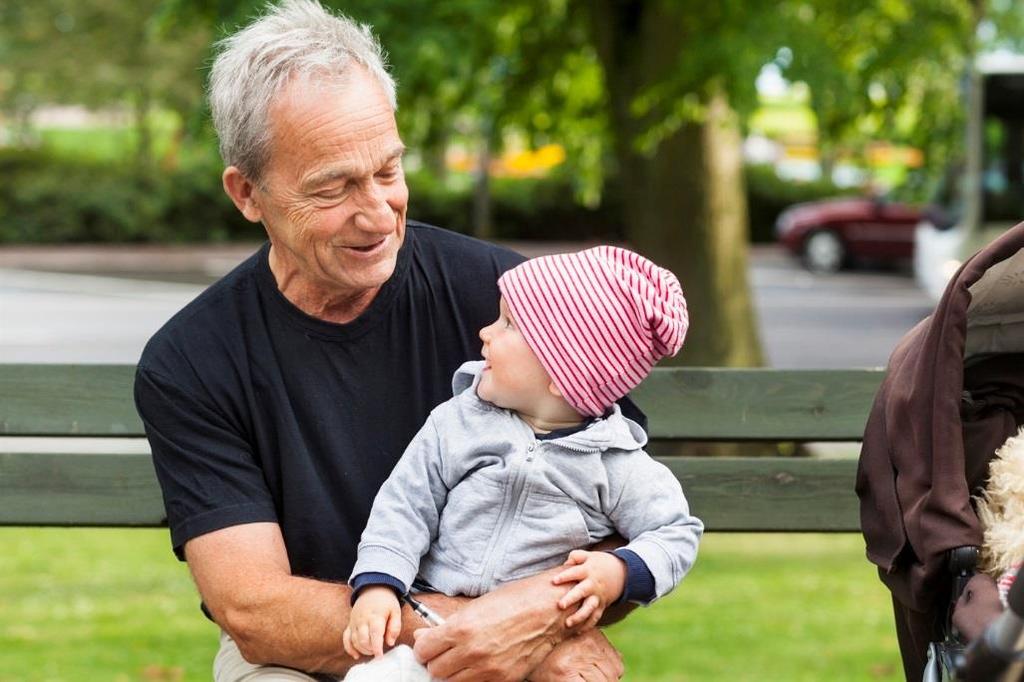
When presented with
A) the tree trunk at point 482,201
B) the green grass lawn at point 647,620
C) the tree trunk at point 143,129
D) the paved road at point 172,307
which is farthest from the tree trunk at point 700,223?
the tree trunk at point 143,129

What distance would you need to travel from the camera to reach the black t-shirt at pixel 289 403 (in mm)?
2885

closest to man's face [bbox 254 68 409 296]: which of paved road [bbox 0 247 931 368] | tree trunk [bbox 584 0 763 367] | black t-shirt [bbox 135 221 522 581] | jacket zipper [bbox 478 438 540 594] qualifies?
black t-shirt [bbox 135 221 522 581]

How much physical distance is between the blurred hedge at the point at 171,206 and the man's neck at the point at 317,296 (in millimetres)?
27270

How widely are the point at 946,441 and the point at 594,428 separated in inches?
23.7

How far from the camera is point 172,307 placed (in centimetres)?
2253

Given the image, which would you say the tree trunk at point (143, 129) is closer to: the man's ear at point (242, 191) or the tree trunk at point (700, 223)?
the tree trunk at point (700, 223)

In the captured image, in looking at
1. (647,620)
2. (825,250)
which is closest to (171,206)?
(825,250)

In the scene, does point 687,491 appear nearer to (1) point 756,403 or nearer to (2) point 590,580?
(1) point 756,403

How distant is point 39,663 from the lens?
4.81 m

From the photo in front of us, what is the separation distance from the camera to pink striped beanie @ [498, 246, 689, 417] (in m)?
2.58

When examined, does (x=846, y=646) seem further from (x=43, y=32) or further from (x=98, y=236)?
(x=43, y=32)

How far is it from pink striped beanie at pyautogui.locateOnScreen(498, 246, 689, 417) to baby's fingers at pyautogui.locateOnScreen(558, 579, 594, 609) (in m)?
0.29

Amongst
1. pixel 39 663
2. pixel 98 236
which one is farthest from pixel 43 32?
pixel 39 663

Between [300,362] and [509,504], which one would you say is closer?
[509,504]
